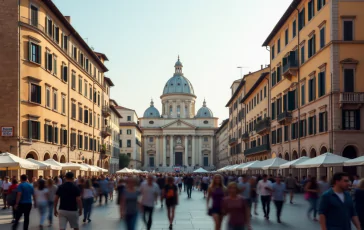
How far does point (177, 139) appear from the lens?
154250mm

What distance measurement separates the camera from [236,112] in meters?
91.9

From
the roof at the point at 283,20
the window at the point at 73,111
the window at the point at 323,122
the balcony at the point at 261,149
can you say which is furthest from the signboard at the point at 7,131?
the balcony at the point at 261,149

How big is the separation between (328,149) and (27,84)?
68.5ft

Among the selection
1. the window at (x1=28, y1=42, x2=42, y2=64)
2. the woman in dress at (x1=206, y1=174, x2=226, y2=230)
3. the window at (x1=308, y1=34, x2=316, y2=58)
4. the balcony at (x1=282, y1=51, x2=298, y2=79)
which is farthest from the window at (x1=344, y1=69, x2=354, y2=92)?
the woman in dress at (x1=206, y1=174, x2=226, y2=230)

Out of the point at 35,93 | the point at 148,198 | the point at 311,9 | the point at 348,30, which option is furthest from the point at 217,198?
the point at 311,9

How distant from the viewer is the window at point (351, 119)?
112 ft

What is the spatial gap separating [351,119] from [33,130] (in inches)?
857

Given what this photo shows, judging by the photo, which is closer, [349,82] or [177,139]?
[349,82]

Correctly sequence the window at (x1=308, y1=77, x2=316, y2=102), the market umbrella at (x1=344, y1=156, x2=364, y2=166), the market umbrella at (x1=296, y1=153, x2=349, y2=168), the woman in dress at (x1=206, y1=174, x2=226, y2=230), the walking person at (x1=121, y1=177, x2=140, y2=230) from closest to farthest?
the walking person at (x1=121, y1=177, x2=140, y2=230)
the woman in dress at (x1=206, y1=174, x2=226, y2=230)
the market umbrella at (x1=344, y1=156, x2=364, y2=166)
the market umbrella at (x1=296, y1=153, x2=349, y2=168)
the window at (x1=308, y1=77, x2=316, y2=102)

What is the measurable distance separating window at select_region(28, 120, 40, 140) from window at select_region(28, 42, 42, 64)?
4.41 meters

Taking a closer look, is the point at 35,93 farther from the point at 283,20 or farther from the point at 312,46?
the point at 283,20

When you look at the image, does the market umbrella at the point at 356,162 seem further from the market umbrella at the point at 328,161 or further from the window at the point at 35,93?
the window at the point at 35,93

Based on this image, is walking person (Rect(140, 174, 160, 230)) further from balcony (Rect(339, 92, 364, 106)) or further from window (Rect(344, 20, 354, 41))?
window (Rect(344, 20, 354, 41))

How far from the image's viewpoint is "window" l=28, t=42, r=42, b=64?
37.7m
